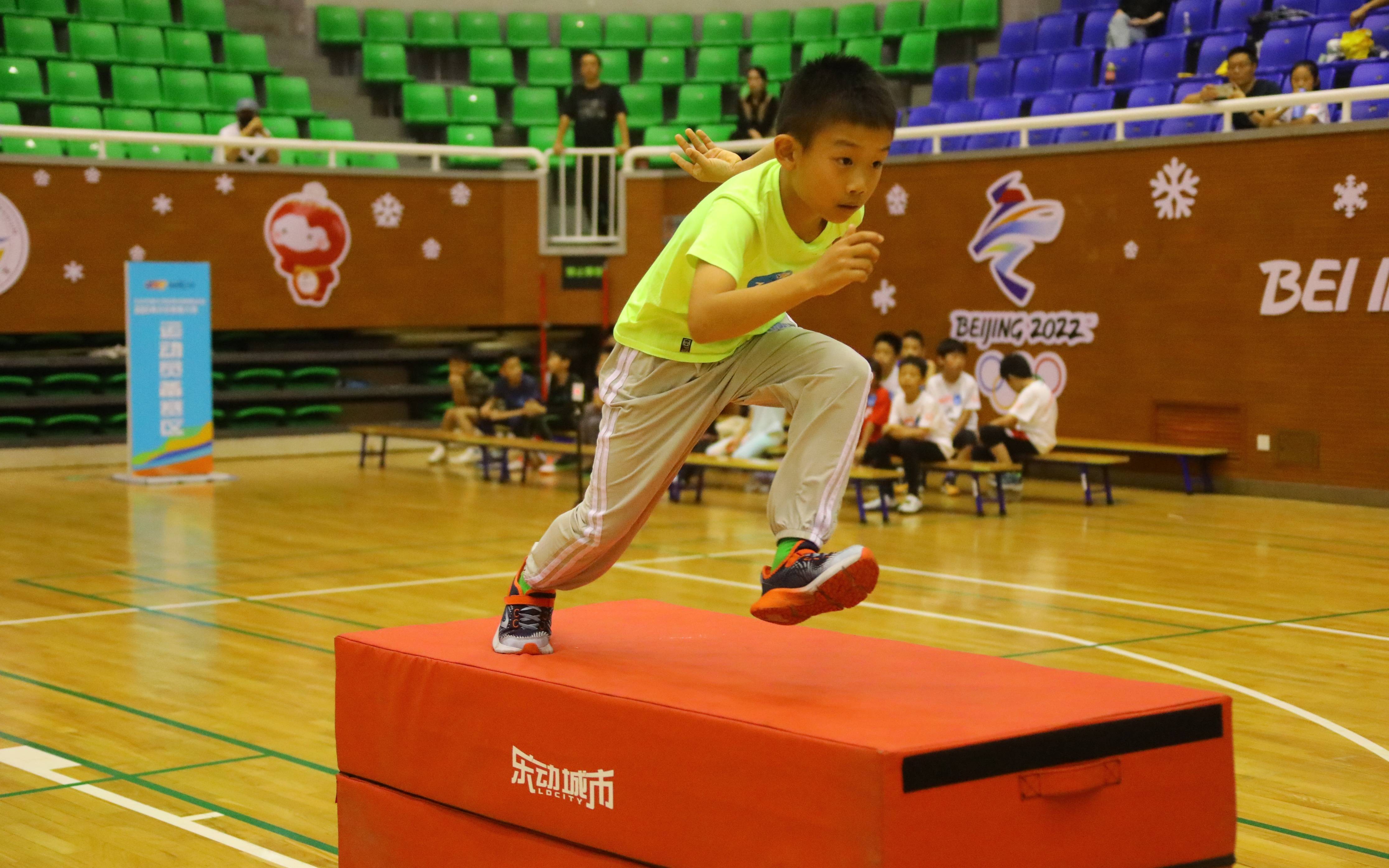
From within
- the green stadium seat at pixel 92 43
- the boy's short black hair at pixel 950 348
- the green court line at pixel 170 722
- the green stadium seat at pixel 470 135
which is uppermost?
the green stadium seat at pixel 92 43

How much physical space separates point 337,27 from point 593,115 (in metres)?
4.12

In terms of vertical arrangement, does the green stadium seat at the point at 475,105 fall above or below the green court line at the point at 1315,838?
above

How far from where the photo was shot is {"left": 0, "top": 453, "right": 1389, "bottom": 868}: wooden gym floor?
391 centimetres

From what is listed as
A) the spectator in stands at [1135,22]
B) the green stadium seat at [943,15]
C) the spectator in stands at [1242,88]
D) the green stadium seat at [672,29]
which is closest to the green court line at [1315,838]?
the spectator in stands at [1242,88]

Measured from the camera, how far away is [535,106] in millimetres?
16531

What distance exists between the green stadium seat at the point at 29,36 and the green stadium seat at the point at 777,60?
7108mm

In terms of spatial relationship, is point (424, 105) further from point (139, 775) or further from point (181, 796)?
point (181, 796)

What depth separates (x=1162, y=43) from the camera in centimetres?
1301

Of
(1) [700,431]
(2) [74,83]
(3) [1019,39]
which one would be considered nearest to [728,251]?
(1) [700,431]

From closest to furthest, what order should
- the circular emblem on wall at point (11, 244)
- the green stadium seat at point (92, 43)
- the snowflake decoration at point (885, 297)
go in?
the circular emblem on wall at point (11, 244)
the snowflake decoration at point (885, 297)
the green stadium seat at point (92, 43)

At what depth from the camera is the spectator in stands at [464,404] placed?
1341 cm

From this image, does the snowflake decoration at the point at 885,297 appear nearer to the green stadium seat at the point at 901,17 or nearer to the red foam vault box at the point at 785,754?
the green stadium seat at the point at 901,17

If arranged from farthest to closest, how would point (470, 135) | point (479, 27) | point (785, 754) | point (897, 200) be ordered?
point (479, 27) < point (470, 135) < point (897, 200) < point (785, 754)

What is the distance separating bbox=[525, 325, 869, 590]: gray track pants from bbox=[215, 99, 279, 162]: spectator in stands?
10.8 metres
